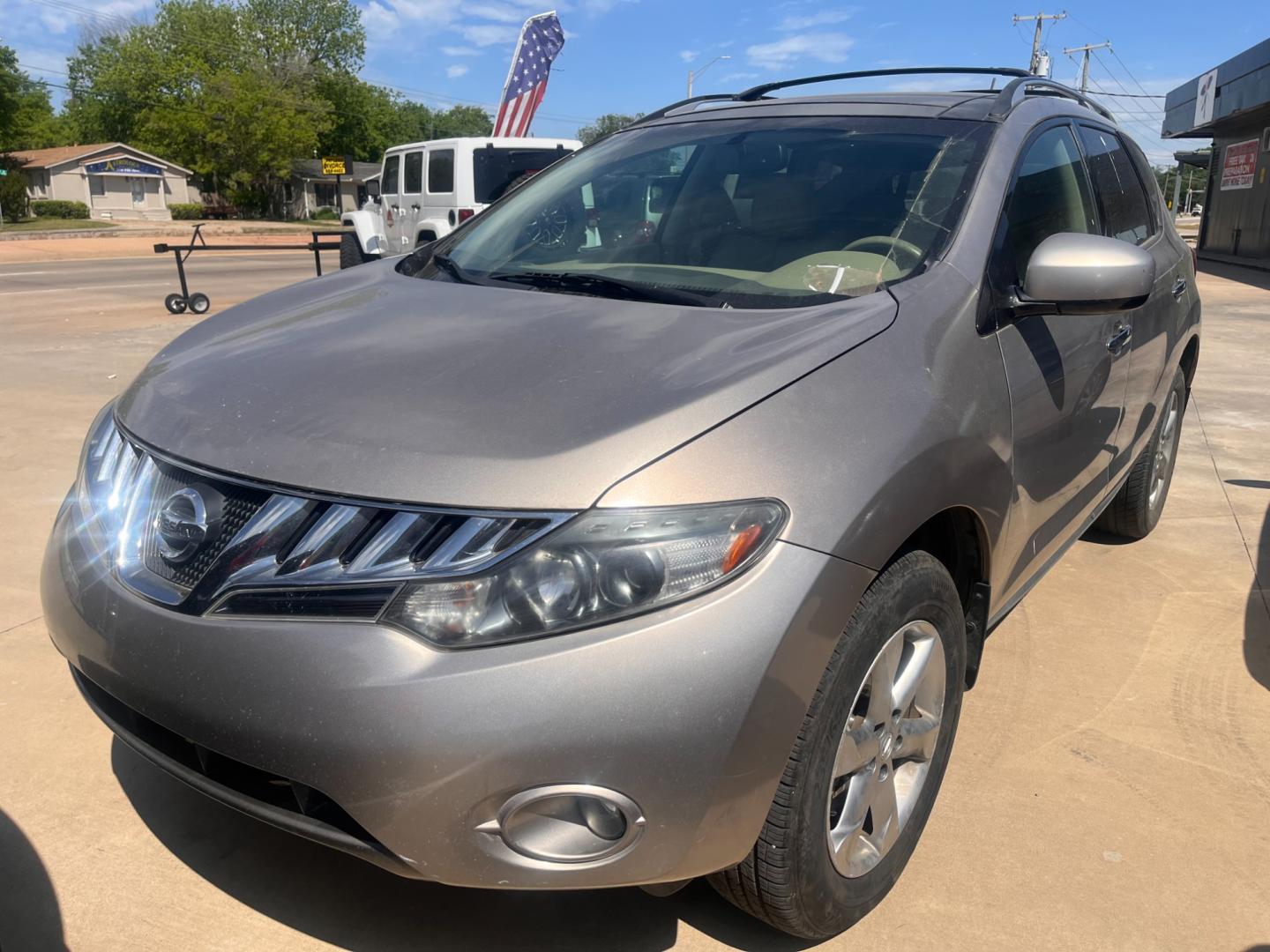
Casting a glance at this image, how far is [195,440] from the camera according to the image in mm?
1938

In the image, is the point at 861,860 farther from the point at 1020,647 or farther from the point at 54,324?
the point at 54,324

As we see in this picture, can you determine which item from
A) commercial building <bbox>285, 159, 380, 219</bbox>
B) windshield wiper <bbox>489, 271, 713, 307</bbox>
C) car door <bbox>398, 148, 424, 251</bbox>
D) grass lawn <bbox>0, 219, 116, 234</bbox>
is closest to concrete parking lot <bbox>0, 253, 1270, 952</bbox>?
windshield wiper <bbox>489, 271, 713, 307</bbox>

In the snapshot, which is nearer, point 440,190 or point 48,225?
point 440,190

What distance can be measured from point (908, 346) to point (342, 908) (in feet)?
5.42

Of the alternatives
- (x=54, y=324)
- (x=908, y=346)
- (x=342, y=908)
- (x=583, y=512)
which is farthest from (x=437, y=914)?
(x=54, y=324)

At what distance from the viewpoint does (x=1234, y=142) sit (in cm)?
2739

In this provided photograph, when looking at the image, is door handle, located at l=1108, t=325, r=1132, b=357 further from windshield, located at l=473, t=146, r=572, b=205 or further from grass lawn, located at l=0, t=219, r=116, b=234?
grass lawn, located at l=0, t=219, r=116, b=234

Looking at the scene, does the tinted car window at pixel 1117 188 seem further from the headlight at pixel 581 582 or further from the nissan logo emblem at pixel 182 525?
the nissan logo emblem at pixel 182 525

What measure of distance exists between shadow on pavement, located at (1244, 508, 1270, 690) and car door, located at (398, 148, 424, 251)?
1267cm

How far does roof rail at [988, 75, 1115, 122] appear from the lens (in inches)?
114

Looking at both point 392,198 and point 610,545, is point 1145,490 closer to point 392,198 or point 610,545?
point 610,545

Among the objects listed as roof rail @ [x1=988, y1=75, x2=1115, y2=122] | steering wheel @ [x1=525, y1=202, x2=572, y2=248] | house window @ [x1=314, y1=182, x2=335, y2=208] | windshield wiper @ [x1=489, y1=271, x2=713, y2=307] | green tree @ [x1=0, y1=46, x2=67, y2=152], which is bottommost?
windshield wiper @ [x1=489, y1=271, x2=713, y2=307]

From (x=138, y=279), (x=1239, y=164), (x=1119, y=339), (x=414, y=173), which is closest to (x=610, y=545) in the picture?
(x=1119, y=339)

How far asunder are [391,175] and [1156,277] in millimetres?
14592
